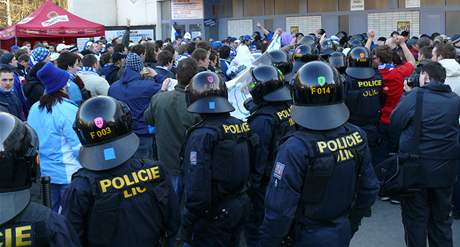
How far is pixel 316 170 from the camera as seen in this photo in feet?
11.6

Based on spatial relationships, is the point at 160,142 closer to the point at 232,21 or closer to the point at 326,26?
the point at 326,26

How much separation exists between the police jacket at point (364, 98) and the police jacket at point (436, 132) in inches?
89.9

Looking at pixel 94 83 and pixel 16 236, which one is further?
pixel 94 83

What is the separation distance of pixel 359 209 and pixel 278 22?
82.0 feet

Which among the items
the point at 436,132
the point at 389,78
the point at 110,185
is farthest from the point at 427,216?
the point at 110,185

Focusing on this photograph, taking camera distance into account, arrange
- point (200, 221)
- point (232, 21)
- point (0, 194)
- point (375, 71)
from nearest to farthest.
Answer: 1. point (0, 194)
2. point (200, 221)
3. point (375, 71)
4. point (232, 21)

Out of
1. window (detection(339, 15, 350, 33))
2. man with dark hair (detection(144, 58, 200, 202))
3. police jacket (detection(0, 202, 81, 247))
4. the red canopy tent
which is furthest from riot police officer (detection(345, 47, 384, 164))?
window (detection(339, 15, 350, 33))

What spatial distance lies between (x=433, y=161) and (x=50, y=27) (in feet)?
53.5

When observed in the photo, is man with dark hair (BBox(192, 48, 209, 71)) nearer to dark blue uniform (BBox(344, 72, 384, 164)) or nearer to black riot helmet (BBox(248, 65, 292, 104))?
dark blue uniform (BBox(344, 72, 384, 164))

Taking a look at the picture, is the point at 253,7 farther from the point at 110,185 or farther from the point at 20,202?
the point at 20,202

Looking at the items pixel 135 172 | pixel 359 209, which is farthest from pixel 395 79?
pixel 135 172

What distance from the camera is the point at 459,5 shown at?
23062mm

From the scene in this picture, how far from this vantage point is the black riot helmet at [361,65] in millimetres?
7672

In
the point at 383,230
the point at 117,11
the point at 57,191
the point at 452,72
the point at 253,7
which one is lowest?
the point at 383,230
